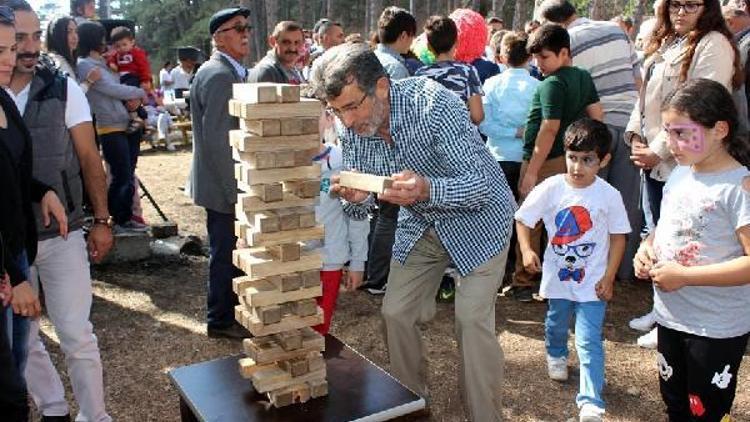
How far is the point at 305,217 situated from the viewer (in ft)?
8.29

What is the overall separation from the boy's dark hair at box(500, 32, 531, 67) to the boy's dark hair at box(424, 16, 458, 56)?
486mm

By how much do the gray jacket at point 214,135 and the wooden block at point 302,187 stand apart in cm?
174

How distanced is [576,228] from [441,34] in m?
1.98

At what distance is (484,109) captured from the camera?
5367 millimetres

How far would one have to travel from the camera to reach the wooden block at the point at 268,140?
2389mm

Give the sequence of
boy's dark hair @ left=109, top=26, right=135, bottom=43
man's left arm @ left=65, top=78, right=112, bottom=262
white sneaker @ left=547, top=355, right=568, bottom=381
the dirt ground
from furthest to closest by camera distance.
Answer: boy's dark hair @ left=109, top=26, right=135, bottom=43 → white sneaker @ left=547, top=355, right=568, bottom=381 → the dirt ground → man's left arm @ left=65, top=78, right=112, bottom=262

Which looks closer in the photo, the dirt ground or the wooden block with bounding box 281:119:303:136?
the wooden block with bounding box 281:119:303:136

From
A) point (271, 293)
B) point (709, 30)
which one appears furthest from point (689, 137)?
point (271, 293)

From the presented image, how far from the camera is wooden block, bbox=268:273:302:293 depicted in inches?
99.6

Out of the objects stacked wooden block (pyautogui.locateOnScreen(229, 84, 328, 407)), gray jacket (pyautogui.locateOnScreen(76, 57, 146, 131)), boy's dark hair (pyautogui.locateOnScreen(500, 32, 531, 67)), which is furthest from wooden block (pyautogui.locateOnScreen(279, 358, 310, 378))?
gray jacket (pyautogui.locateOnScreen(76, 57, 146, 131))

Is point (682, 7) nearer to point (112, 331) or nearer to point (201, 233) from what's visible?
point (112, 331)

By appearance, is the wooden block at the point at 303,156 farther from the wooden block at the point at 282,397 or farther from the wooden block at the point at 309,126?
the wooden block at the point at 282,397

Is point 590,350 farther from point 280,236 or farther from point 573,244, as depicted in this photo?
point 280,236

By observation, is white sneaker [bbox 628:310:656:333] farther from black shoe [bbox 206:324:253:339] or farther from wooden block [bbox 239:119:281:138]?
wooden block [bbox 239:119:281:138]
